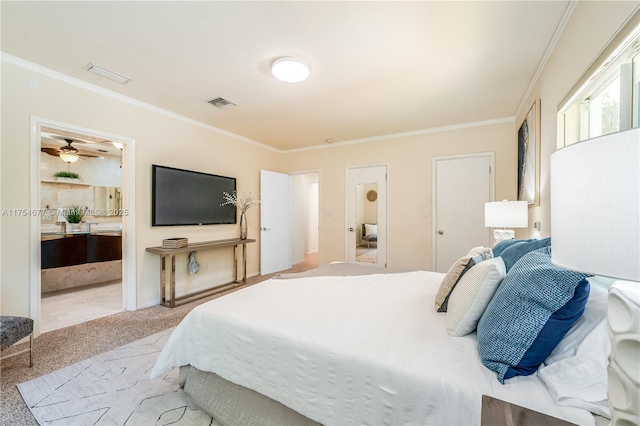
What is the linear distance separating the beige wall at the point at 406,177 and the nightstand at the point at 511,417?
3.73 m

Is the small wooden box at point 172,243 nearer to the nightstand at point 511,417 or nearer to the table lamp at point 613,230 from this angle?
the nightstand at point 511,417

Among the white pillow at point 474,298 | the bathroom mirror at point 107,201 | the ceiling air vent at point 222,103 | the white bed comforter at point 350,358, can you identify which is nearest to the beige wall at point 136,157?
the ceiling air vent at point 222,103

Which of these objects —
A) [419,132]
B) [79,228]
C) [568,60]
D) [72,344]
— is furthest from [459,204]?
[79,228]

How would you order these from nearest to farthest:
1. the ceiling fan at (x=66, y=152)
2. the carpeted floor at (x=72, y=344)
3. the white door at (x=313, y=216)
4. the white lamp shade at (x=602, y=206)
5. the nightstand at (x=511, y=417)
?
1. the white lamp shade at (x=602, y=206)
2. the nightstand at (x=511, y=417)
3. the carpeted floor at (x=72, y=344)
4. the ceiling fan at (x=66, y=152)
5. the white door at (x=313, y=216)

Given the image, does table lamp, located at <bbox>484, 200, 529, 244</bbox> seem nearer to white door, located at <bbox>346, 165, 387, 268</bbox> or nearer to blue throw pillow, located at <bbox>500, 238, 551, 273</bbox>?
blue throw pillow, located at <bbox>500, 238, 551, 273</bbox>

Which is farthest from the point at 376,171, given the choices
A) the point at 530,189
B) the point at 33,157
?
the point at 33,157

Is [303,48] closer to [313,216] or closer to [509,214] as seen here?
[509,214]

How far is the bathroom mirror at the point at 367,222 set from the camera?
Result: 475 centimetres

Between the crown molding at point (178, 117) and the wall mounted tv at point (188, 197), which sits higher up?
the crown molding at point (178, 117)

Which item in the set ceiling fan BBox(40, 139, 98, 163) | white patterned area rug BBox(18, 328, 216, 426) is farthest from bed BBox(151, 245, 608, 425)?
ceiling fan BBox(40, 139, 98, 163)

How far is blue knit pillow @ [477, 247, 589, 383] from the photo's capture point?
0.89 meters

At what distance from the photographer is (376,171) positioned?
186 inches

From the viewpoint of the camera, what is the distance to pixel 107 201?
18.2 feet

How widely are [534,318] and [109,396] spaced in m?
2.39
